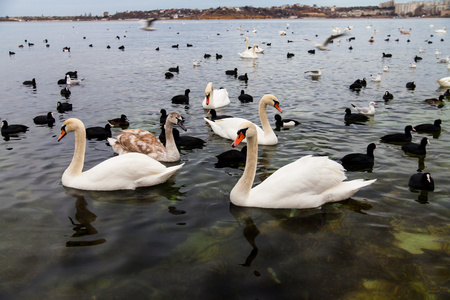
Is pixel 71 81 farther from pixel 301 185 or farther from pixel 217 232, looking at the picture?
pixel 301 185

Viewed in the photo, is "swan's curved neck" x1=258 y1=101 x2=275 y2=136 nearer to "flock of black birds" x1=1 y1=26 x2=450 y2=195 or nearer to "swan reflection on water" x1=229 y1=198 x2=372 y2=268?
"flock of black birds" x1=1 y1=26 x2=450 y2=195

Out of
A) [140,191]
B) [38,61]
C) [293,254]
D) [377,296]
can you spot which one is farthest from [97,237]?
[38,61]

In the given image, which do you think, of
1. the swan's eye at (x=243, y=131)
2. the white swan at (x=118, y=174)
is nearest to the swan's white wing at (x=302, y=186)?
the swan's eye at (x=243, y=131)

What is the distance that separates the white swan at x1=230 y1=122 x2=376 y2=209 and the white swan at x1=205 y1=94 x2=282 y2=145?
164 inches

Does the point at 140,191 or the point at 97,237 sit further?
the point at 140,191

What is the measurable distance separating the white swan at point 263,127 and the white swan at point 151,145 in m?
2.01

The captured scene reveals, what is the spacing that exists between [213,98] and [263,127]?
5.77 m

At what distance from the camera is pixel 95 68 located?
3353cm

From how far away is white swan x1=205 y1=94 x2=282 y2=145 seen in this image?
11.9 meters

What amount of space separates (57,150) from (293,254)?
847cm

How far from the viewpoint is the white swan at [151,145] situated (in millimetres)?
10602

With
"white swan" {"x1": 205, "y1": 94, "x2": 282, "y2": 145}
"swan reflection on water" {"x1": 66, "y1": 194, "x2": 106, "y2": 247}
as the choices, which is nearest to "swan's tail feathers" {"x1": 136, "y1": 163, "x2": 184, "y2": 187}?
"swan reflection on water" {"x1": 66, "y1": 194, "x2": 106, "y2": 247}

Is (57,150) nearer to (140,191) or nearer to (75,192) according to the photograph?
(75,192)

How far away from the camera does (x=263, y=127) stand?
481 inches
